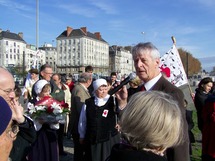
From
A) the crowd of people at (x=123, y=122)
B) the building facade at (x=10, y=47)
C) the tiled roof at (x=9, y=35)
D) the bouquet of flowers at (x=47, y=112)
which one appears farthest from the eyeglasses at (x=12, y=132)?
the tiled roof at (x=9, y=35)

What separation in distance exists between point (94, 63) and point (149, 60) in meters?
140

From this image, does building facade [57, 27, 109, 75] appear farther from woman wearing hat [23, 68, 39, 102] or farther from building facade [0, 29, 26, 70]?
woman wearing hat [23, 68, 39, 102]

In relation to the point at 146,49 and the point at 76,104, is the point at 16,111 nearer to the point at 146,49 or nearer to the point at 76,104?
the point at 146,49

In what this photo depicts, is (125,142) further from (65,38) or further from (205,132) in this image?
(65,38)

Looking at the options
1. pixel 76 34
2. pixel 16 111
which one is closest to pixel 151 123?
pixel 16 111

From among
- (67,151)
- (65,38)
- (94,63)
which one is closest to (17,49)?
(65,38)

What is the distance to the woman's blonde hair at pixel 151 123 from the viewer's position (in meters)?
1.92

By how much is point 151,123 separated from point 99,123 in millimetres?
3394

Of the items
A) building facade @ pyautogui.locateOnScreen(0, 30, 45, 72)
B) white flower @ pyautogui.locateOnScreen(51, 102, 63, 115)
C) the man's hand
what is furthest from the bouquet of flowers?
building facade @ pyautogui.locateOnScreen(0, 30, 45, 72)

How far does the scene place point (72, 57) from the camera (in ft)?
454

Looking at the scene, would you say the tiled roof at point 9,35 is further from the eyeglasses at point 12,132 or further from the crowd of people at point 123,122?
the eyeglasses at point 12,132

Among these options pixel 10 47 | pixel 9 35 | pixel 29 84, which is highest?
pixel 9 35

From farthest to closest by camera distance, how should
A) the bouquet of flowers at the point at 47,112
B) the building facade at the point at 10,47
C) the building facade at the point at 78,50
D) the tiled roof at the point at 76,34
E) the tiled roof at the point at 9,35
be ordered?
1. the building facade at the point at 78,50
2. the tiled roof at the point at 76,34
3. the tiled roof at the point at 9,35
4. the building facade at the point at 10,47
5. the bouquet of flowers at the point at 47,112

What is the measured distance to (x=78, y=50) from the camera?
13475 centimetres
